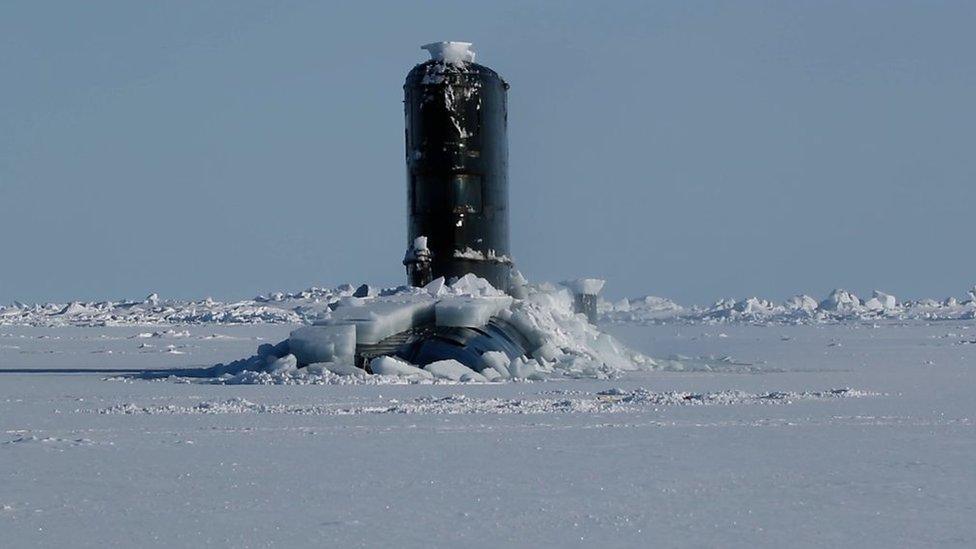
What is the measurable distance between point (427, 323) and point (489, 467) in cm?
1006

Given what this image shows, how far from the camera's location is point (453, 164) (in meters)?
19.5

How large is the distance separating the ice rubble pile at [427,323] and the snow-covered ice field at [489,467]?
1.70m

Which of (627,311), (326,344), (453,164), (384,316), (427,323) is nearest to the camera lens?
(326,344)

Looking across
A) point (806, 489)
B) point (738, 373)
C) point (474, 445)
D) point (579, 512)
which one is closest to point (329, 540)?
point (579, 512)

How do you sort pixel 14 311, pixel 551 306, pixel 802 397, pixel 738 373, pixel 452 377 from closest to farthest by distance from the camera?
pixel 802 397 → pixel 452 377 → pixel 738 373 → pixel 551 306 → pixel 14 311

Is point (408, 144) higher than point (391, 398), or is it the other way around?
point (408, 144)

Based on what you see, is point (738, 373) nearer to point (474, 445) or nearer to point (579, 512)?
point (474, 445)

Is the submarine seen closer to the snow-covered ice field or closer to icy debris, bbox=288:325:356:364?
icy debris, bbox=288:325:356:364

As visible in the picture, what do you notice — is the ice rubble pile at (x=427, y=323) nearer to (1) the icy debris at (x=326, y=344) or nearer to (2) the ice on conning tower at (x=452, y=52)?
(1) the icy debris at (x=326, y=344)

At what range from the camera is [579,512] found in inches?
261

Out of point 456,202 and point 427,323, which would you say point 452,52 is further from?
point 427,323

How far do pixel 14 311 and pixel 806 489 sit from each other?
94975 millimetres

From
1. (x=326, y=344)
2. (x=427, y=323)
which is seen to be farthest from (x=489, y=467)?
(x=427, y=323)

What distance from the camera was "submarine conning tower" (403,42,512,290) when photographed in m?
Result: 19.5
